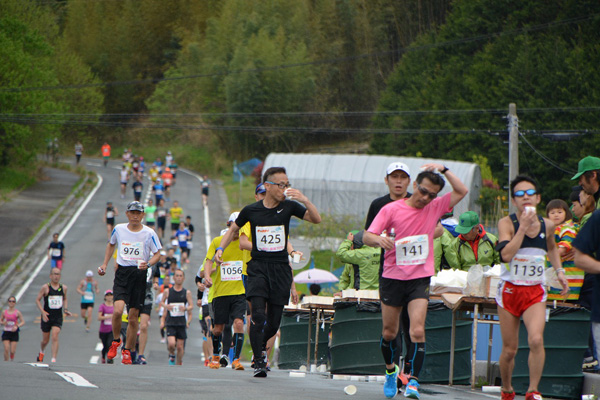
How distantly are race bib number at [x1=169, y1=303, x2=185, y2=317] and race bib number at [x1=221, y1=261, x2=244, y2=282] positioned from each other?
20.4 feet

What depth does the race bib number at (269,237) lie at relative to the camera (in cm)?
1054

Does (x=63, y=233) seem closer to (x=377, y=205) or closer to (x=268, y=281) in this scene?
(x=268, y=281)

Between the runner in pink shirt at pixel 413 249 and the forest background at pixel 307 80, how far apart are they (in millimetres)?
32081

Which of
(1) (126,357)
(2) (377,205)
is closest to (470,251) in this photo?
(2) (377,205)

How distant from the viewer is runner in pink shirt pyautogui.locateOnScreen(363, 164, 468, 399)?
868 centimetres

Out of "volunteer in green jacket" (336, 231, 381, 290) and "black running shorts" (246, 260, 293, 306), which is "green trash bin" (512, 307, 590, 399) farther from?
"volunteer in green jacket" (336, 231, 381, 290)

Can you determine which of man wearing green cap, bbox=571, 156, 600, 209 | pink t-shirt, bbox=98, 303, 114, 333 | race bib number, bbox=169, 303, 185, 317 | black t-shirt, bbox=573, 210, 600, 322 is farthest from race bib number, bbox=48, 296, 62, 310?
black t-shirt, bbox=573, 210, 600, 322

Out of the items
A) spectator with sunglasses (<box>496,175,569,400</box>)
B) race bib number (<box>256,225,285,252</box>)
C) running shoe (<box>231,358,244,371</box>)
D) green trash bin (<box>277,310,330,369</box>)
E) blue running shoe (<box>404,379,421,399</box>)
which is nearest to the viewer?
spectator with sunglasses (<box>496,175,569,400</box>)

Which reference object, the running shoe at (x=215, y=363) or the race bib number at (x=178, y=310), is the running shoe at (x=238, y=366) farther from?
the race bib number at (x=178, y=310)

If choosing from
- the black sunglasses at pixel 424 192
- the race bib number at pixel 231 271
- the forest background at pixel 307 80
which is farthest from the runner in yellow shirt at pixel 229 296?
the forest background at pixel 307 80

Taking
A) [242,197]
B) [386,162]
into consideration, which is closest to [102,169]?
[242,197]

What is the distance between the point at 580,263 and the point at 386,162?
4333 centimetres

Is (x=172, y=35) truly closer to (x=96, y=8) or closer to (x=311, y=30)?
(x=96, y=8)

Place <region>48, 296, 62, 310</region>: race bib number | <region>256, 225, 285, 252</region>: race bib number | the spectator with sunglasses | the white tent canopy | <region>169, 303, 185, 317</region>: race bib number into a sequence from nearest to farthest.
Answer: the spectator with sunglasses
<region>256, 225, 285, 252</region>: race bib number
<region>169, 303, 185, 317</region>: race bib number
<region>48, 296, 62, 310</region>: race bib number
the white tent canopy
